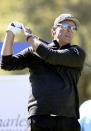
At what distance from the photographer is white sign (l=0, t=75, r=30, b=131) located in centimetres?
390

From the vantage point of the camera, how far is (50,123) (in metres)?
2.03

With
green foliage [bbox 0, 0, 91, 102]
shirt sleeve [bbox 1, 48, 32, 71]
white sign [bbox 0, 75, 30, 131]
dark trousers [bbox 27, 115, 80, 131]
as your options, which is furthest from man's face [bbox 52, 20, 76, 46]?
green foliage [bbox 0, 0, 91, 102]

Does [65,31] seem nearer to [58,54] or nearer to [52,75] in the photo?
[58,54]

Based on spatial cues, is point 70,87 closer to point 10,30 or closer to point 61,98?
point 61,98

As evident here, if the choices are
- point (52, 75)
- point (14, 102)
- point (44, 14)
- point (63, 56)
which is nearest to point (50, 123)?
point (52, 75)

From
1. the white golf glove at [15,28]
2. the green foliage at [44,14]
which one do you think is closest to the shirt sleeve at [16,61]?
the white golf glove at [15,28]

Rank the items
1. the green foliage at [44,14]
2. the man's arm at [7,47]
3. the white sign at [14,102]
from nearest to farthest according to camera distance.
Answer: the man's arm at [7,47]
the white sign at [14,102]
the green foliage at [44,14]

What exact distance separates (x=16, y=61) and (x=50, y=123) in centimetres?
46

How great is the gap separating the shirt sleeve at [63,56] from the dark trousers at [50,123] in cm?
32

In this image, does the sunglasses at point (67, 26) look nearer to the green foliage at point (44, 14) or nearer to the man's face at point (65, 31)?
the man's face at point (65, 31)

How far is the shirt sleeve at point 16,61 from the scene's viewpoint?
221 centimetres

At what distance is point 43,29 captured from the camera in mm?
5453

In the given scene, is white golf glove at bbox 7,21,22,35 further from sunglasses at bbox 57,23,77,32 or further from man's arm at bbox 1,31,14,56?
sunglasses at bbox 57,23,77,32

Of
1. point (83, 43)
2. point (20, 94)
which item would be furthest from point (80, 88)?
point (20, 94)
